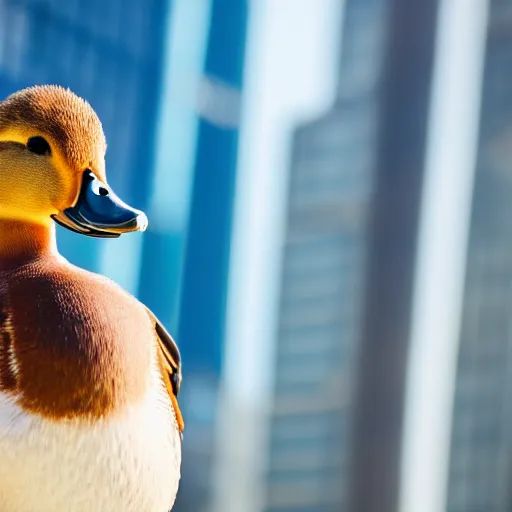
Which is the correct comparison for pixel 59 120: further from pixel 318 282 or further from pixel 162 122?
pixel 318 282

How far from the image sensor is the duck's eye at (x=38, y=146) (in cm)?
24

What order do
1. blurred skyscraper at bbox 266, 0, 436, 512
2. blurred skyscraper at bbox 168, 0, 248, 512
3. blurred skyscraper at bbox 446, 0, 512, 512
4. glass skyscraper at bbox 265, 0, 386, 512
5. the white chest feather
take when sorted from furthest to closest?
glass skyscraper at bbox 265, 0, 386, 512 < blurred skyscraper at bbox 266, 0, 436, 512 < blurred skyscraper at bbox 446, 0, 512, 512 < blurred skyscraper at bbox 168, 0, 248, 512 < the white chest feather

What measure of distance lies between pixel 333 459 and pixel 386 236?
1163 centimetres

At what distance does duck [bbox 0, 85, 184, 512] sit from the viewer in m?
0.22

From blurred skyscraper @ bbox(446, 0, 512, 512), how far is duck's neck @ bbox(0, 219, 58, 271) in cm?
1124

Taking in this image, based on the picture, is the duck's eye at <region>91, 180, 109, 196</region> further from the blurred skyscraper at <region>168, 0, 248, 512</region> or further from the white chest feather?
the blurred skyscraper at <region>168, 0, 248, 512</region>

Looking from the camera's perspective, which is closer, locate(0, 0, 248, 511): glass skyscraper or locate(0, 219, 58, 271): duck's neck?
locate(0, 219, 58, 271): duck's neck

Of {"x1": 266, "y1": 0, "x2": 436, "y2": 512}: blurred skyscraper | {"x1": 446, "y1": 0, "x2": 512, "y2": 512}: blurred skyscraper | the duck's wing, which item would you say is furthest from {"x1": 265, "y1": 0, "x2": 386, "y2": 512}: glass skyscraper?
the duck's wing

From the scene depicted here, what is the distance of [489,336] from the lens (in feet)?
38.8

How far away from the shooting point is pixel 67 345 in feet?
0.72

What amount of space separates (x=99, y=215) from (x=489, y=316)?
12180mm

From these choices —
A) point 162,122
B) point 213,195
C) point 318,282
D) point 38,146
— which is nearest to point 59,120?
point 38,146

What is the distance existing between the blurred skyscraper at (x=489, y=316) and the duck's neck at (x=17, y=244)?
36.9 feet

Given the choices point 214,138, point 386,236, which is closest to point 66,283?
point 386,236
